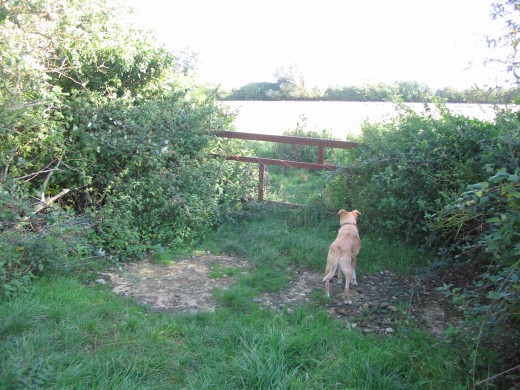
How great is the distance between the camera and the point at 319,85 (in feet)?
83.8

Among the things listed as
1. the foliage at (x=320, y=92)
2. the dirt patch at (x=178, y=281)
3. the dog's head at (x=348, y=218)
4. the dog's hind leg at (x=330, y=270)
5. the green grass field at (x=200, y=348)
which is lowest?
the dirt patch at (x=178, y=281)

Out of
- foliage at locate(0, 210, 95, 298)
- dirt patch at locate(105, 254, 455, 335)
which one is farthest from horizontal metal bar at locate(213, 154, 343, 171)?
foliage at locate(0, 210, 95, 298)

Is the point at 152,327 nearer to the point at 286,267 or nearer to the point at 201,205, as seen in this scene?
the point at 286,267

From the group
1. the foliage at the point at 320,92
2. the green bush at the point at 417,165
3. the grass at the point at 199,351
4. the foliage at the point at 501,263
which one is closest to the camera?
the foliage at the point at 501,263

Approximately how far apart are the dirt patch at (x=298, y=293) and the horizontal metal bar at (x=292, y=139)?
2391 mm

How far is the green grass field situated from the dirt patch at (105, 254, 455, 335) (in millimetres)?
199

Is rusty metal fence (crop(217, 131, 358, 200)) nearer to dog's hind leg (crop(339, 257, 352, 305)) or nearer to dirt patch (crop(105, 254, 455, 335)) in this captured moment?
dirt patch (crop(105, 254, 455, 335))

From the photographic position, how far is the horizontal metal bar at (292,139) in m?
7.67

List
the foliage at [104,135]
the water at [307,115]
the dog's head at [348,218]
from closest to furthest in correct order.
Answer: the dog's head at [348,218] → the foliage at [104,135] → the water at [307,115]

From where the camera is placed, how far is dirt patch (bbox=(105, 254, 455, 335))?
486 cm

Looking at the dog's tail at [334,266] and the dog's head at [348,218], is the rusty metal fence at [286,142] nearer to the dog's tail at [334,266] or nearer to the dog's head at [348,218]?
the dog's head at [348,218]

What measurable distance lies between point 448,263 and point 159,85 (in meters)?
5.98

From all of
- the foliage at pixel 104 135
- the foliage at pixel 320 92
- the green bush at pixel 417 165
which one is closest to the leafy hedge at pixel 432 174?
the green bush at pixel 417 165

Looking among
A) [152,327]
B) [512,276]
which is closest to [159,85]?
[152,327]
